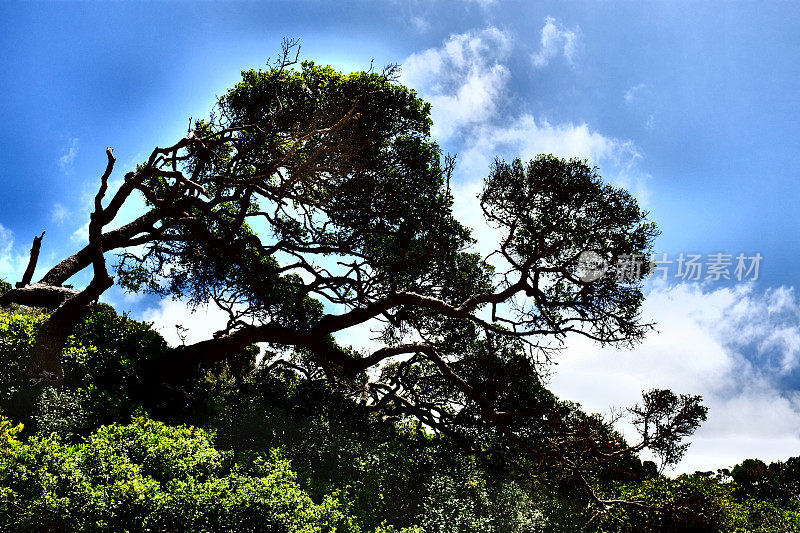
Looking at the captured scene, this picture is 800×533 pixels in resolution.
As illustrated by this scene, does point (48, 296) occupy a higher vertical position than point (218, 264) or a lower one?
lower

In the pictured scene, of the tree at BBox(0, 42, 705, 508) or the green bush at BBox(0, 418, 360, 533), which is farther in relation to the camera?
the tree at BBox(0, 42, 705, 508)

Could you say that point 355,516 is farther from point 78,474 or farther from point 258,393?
point 258,393

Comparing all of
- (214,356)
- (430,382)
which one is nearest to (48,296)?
(214,356)

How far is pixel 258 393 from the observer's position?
14.9m

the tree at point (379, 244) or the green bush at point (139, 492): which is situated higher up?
the tree at point (379, 244)

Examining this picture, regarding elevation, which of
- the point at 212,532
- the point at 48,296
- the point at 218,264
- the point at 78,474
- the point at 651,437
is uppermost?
the point at 218,264

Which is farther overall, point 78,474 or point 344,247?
point 344,247

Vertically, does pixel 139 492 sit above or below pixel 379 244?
below

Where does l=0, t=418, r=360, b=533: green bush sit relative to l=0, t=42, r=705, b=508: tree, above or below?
below

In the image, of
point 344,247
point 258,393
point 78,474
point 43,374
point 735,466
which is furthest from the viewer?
point 735,466

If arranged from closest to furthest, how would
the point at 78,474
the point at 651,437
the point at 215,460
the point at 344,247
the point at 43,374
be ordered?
the point at 78,474 < the point at 215,460 < the point at 43,374 < the point at 651,437 < the point at 344,247

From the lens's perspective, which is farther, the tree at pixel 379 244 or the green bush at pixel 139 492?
the tree at pixel 379 244

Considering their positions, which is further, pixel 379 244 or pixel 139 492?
pixel 379 244

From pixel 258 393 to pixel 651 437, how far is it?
1107 centimetres
